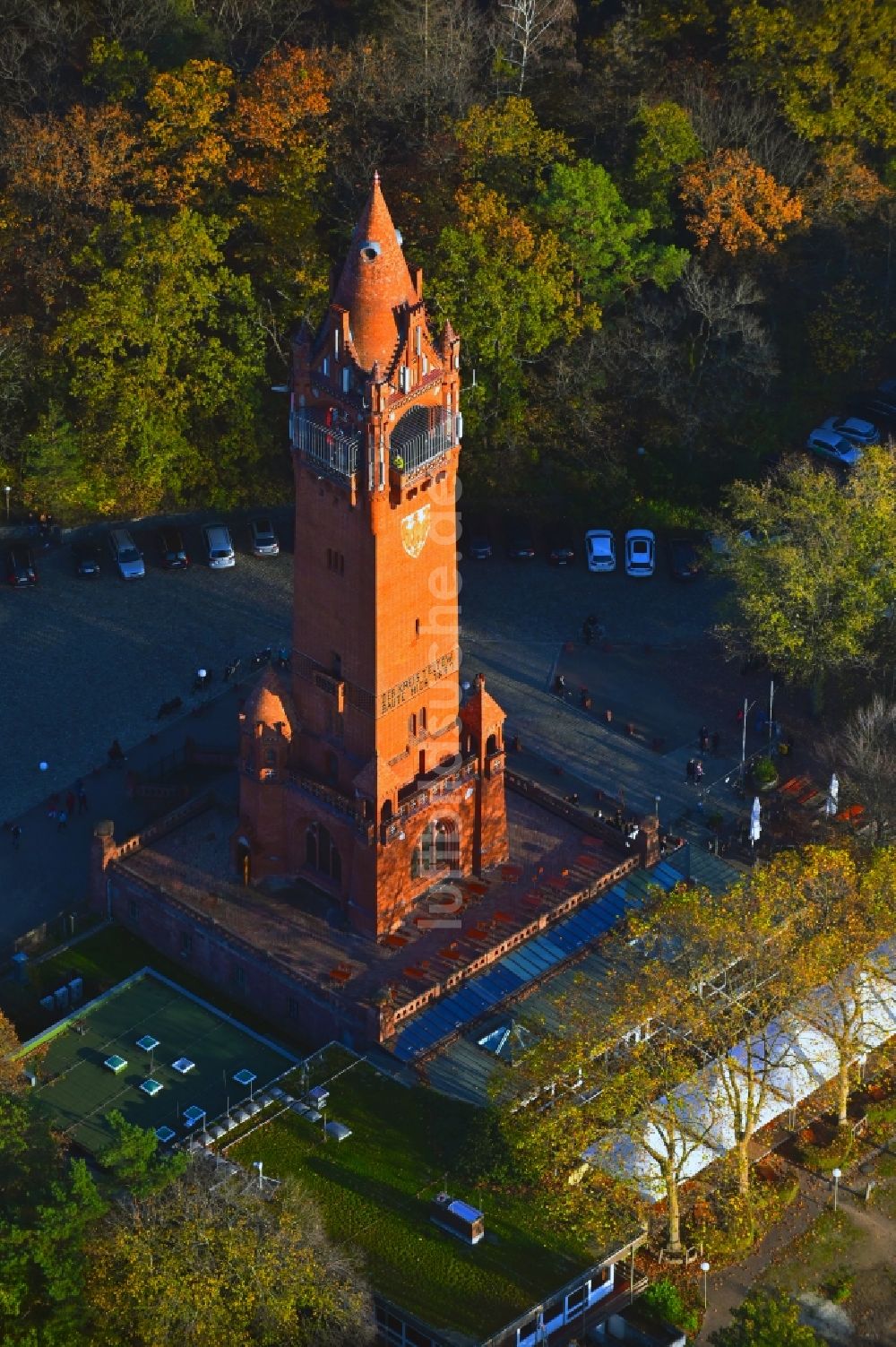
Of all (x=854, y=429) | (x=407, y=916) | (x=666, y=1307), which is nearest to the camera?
(x=666, y=1307)

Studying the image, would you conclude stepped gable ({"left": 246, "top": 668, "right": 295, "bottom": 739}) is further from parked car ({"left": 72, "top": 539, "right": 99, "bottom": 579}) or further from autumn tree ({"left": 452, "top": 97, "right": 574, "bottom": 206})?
autumn tree ({"left": 452, "top": 97, "right": 574, "bottom": 206})

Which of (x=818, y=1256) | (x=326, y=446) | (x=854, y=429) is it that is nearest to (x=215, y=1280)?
(x=818, y=1256)

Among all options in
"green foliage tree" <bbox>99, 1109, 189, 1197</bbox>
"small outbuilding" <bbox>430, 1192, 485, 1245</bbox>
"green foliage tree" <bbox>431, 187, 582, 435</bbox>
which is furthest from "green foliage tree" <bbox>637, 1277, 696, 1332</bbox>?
"green foliage tree" <bbox>431, 187, 582, 435</bbox>

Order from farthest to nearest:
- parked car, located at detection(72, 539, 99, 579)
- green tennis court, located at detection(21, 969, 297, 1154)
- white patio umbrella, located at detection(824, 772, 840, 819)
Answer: parked car, located at detection(72, 539, 99, 579)
white patio umbrella, located at detection(824, 772, 840, 819)
green tennis court, located at detection(21, 969, 297, 1154)

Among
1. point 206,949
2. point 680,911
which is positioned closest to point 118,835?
point 206,949

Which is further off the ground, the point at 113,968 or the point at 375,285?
the point at 375,285

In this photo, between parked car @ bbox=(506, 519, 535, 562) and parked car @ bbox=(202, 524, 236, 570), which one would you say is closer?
parked car @ bbox=(202, 524, 236, 570)

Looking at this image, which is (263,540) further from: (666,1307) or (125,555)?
(666,1307)
